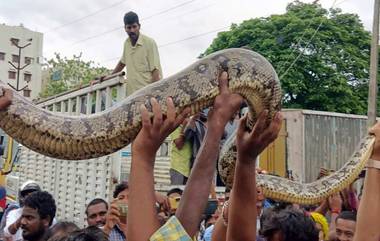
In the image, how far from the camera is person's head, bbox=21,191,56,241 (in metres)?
5.34

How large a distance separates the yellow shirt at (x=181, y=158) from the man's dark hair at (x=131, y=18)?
1525 mm

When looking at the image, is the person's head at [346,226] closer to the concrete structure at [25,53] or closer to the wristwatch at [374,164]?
the wristwatch at [374,164]

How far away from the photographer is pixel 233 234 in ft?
8.75

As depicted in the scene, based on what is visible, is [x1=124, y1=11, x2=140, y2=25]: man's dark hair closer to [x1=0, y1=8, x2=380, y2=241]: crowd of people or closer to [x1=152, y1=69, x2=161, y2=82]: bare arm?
[x1=152, y1=69, x2=161, y2=82]: bare arm

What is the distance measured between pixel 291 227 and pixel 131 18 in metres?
4.65

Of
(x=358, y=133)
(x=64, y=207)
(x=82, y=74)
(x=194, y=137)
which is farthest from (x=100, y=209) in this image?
(x=82, y=74)

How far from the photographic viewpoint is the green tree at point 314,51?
93.7 feet

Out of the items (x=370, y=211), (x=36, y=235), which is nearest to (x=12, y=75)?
(x=36, y=235)

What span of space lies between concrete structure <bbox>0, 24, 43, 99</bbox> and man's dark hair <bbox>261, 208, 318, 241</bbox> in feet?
165

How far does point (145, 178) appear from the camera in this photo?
2.36 metres

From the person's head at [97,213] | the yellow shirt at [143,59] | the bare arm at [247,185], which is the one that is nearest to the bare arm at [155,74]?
the yellow shirt at [143,59]

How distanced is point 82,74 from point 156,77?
126 feet

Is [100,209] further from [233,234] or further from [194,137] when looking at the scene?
[233,234]

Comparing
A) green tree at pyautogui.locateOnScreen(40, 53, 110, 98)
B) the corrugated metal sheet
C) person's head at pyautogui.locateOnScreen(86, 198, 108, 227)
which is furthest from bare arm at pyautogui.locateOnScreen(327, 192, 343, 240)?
green tree at pyautogui.locateOnScreen(40, 53, 110, 98)
